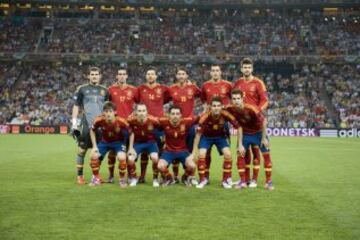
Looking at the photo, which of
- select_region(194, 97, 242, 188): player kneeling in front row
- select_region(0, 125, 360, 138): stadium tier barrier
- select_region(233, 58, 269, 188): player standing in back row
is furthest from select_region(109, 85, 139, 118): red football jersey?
select_region(0, 125, 360, 138): stadium tier barrier

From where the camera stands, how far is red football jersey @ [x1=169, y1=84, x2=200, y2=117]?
10.9 meters

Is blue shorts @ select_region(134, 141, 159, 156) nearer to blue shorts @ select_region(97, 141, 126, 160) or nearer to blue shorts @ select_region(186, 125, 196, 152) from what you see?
blue shorts @ select_region(97, 141, 126, 160)

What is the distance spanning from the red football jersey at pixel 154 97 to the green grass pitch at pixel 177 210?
1865mm

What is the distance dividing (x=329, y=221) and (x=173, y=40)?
43.6 metres

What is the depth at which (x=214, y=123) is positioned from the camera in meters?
10.2

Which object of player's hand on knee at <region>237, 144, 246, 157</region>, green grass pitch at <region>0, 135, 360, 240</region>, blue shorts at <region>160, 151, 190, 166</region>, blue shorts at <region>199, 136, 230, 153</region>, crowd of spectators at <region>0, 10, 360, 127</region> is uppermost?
crowd of spectators at <region>0, 10, 360, 127</region>

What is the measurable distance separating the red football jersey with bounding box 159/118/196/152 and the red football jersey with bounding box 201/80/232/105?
0.77 metres

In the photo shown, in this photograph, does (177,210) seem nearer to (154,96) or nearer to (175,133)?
(175,133)

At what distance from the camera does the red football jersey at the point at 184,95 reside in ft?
35.6

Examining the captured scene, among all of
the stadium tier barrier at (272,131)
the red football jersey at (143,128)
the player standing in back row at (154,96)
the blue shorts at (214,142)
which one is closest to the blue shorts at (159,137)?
the player standing in back row at (154,96)

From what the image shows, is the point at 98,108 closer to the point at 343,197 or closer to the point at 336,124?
the point at 343,197

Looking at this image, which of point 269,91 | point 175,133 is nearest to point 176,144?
point 175,133

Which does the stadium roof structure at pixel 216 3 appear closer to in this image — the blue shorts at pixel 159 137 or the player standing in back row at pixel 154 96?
the player standing in back row at pixel 154 96

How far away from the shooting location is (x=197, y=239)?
5648 millimetres
